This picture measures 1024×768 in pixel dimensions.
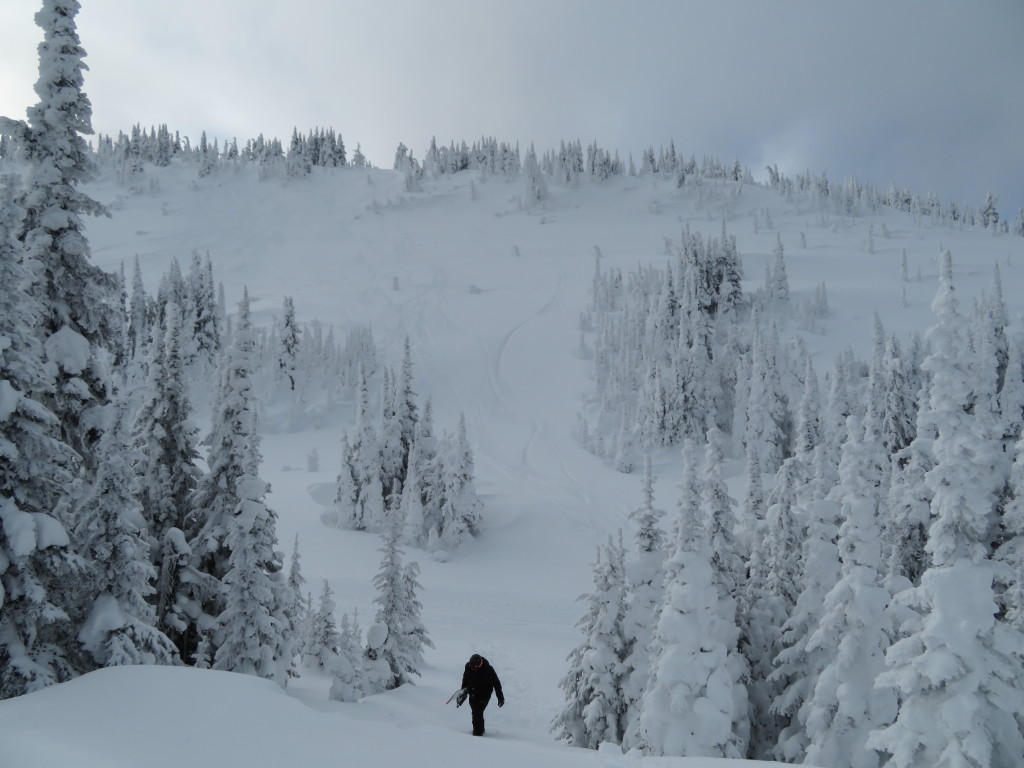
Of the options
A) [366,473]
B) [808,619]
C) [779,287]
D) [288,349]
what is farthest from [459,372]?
[808,619]

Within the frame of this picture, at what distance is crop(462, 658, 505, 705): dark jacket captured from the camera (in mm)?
12289

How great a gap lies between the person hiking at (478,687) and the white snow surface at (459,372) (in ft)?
2.98

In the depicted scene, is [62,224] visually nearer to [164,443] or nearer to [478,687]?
[164,443]

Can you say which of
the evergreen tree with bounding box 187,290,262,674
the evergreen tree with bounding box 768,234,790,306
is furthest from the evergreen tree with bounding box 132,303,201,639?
the evergreen tree with bounding box 768,234,790,306

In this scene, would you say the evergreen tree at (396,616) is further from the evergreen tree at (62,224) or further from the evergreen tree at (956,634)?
the evergreen tree at (956,634)

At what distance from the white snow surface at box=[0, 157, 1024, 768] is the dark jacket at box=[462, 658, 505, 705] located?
972 mm

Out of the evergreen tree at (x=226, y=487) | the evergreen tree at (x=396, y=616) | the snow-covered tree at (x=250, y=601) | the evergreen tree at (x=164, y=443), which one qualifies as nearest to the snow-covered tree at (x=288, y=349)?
the evergreen tree at (x=396, y=616)

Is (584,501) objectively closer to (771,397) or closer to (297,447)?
(771,397)

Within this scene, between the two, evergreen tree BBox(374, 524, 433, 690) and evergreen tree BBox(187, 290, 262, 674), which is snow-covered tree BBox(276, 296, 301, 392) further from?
evergreen tree BBox(187, 290, 262, 674)

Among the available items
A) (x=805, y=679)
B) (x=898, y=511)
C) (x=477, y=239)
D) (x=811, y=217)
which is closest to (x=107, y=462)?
(x=805, y=679)

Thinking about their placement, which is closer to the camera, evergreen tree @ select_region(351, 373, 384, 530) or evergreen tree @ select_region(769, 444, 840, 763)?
evergreen tree @ select_region(769, 444, 840, 763)

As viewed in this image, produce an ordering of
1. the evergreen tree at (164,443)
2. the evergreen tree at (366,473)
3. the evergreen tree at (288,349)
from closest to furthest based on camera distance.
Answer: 1. the evergreen tree at (164,443)
2. the evergreen tree at (366,473)
3. the evergreen tree at (288,349)

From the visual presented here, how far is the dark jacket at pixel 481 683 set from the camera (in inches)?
484

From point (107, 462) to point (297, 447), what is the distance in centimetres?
5923
